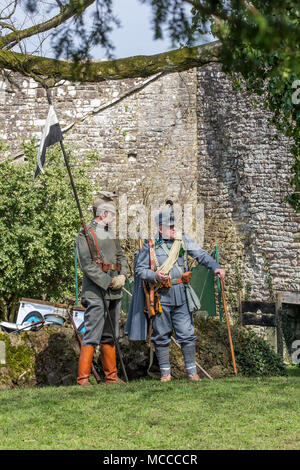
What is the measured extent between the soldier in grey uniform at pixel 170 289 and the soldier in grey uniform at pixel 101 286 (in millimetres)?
315

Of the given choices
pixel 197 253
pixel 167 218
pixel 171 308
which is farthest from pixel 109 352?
pixel 167 218

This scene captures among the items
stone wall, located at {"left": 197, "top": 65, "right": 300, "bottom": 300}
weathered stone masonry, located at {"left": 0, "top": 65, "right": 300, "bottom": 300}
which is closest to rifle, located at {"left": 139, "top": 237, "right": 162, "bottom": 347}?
stone wall, located at {"left": 197, "top": 65, "right": 300, "bottom": 300}

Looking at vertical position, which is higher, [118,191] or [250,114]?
[250,114]

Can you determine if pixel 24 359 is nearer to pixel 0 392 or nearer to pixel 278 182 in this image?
pixel 0 392

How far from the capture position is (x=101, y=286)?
7051 mm

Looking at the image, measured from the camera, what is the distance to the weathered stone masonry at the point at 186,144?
14.9 m

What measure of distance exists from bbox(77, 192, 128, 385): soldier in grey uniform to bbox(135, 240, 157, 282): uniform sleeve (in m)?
0.21

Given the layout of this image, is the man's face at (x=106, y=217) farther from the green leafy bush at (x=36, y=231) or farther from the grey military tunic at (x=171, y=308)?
the green leafy bush at (x=36, y=231)

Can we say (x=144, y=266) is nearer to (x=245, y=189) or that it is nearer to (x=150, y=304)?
(x=150, y=304)

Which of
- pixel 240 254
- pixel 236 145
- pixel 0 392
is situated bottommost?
pixel 0 392

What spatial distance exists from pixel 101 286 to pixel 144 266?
21.9 inches

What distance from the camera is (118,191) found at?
53.4 ft

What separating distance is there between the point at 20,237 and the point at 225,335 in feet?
18.7

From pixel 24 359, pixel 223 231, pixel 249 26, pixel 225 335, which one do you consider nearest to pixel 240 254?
pixel 223 231
